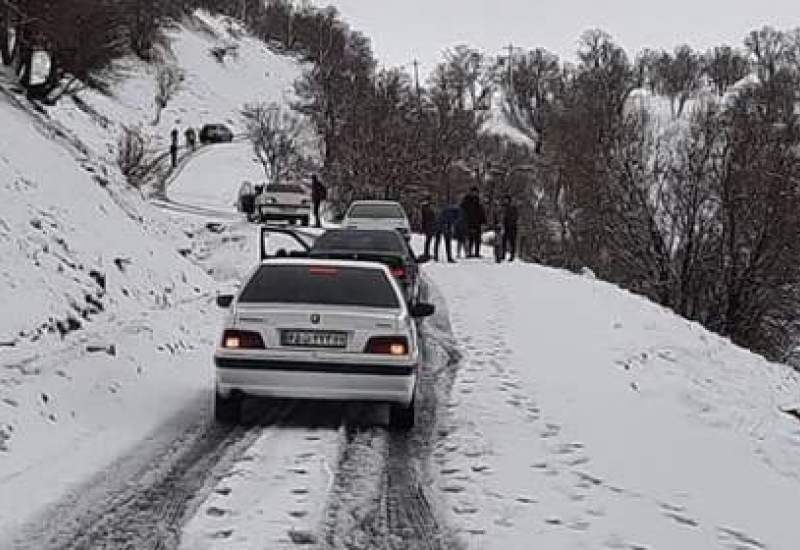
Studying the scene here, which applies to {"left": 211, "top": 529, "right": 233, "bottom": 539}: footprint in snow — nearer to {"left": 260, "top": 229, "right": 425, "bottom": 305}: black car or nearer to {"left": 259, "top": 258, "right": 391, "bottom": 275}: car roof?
{"left": 259, "top": 258, "right": 391, "bottom": 275}: car roof

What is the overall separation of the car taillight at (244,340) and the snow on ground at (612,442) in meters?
1.75

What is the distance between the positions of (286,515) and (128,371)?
519cm

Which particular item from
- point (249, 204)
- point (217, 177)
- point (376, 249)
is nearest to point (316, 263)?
point (376, 249)

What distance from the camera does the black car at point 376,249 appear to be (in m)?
17.2

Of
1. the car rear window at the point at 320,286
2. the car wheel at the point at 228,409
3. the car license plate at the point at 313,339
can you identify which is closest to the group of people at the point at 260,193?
the car rear window at the point at 320,286

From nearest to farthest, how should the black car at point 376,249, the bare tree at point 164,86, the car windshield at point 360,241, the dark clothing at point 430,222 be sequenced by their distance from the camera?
the black car at point 376,249 → the car windshield at point 360,241 → the dark clothing at point 430,222 → the bare tree at point 164,86

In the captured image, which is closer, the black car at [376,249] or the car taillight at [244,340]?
the car taillight at [244,340]

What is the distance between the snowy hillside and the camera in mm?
8523

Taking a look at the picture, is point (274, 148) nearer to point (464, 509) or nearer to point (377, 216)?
point (377, 216)

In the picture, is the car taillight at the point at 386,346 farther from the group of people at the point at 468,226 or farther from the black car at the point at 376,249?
the group of people at the point at 468,226

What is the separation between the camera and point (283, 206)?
1564 inches

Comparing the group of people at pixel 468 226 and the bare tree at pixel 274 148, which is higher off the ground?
the bare tree at pixel 274 148

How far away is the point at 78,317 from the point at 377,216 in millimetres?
16515

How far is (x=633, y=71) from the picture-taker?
358 ft
